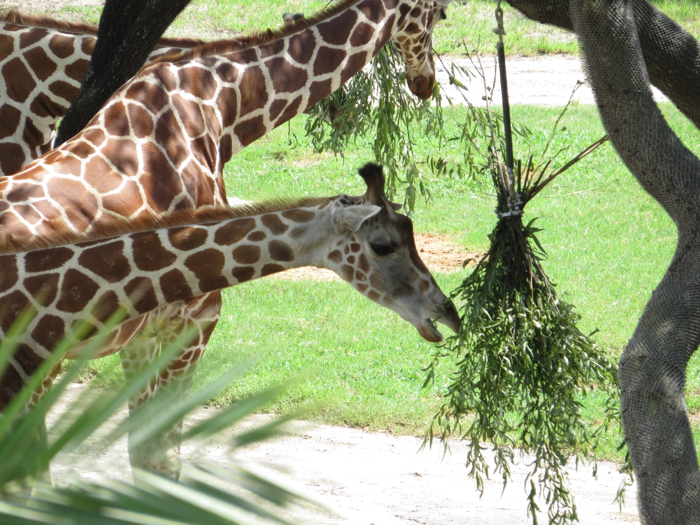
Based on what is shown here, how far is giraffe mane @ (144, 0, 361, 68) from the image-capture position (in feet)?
16.1

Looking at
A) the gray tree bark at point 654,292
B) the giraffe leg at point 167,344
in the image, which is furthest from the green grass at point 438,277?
the gray tree bark at point 654,292

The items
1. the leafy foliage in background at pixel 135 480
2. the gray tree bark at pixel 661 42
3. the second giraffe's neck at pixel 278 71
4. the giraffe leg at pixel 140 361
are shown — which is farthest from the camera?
the second giraffe's neck at pixel 278 71

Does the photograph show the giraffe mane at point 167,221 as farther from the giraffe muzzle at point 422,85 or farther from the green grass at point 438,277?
the giraffe muzzle at point 422,85

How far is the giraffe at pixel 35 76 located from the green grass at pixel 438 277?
5.21 feet

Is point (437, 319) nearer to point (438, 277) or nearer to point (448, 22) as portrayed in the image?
point (438, 277)

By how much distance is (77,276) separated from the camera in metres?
3.39

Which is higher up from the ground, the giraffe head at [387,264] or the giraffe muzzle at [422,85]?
the giraffe muzzle at [422,85]

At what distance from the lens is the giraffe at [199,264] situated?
3367 millimetres

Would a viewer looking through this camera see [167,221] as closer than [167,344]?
Yes

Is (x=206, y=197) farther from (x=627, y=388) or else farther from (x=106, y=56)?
(x=627, y=388)

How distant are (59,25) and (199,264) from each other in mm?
2999

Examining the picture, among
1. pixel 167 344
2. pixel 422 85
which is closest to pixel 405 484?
pixel 167 344

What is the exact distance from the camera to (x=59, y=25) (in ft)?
18.7

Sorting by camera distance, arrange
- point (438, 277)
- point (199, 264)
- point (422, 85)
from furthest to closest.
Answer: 1. point (438, 277)
2. point (422, 85)
3. point (199, 264)
